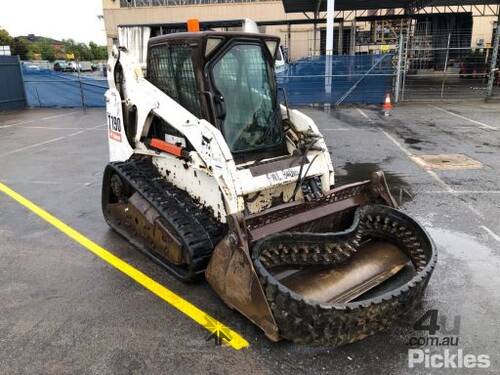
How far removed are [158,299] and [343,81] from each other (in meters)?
15.7

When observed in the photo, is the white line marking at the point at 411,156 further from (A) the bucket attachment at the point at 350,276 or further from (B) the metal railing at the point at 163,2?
(B) the metal railing at the point at 163,2

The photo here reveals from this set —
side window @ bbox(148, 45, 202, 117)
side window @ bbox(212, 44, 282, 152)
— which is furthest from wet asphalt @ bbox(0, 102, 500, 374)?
side window @ bbox(148, 45, 202, 117)

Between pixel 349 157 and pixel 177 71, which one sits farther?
pixel 349 157

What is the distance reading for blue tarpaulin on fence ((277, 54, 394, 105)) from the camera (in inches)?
698

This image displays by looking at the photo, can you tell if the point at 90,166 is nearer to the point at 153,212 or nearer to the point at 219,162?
the point at 153,212

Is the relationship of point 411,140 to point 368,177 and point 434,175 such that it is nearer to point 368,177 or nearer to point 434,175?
point 434,175

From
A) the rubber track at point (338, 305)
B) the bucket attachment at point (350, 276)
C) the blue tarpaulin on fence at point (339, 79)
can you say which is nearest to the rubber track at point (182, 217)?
the rubber track at point (338, 305)

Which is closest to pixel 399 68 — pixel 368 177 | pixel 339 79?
pixel 339 79

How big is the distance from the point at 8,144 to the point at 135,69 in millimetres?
8715

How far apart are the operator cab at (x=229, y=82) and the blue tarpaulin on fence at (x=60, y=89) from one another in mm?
15995

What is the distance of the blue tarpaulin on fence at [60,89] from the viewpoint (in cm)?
1959

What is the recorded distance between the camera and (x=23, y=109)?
2005 centimetres

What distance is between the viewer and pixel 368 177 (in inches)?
314

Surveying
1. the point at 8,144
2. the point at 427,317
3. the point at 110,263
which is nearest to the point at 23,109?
the point at 8,144
